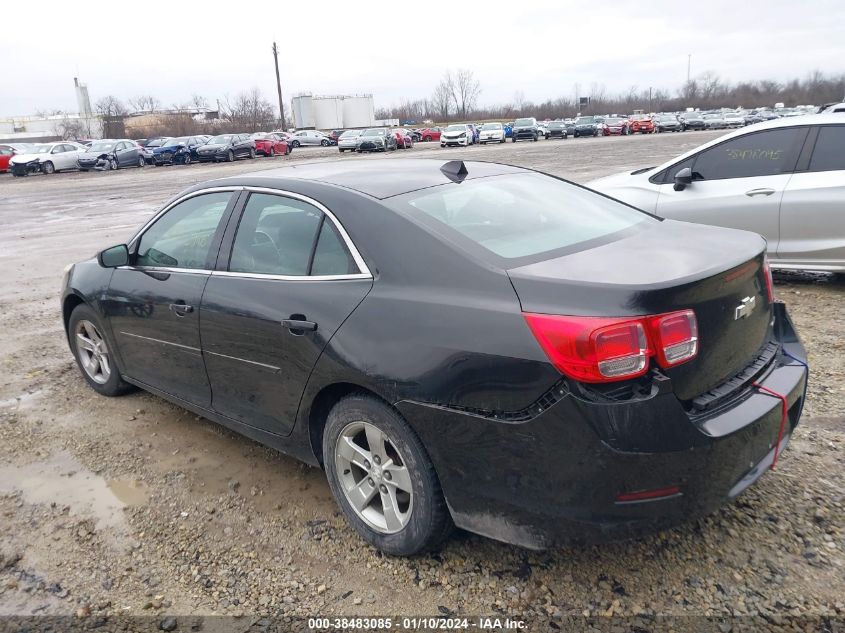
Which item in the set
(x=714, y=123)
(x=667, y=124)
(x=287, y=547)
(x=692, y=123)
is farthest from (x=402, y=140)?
(x=287, y=547)

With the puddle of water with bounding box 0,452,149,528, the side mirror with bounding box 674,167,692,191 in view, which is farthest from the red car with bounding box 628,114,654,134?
the puddle of water with bounding box 0,452,149,528

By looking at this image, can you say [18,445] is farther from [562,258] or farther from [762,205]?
[762,205]

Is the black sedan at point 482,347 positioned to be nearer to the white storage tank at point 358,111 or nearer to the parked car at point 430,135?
the parked car at point 430,135

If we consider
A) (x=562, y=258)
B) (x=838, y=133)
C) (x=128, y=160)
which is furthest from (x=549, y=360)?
(x=128, y=160)

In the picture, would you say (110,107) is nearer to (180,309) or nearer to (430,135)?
(430,135)

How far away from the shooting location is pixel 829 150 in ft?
20.8

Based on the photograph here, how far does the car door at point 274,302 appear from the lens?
301cm

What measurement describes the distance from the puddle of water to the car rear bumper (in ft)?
6.00

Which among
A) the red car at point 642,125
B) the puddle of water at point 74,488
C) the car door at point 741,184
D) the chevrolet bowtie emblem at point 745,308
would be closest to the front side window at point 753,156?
the car door at point 741,184

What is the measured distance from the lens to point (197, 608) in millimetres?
2758

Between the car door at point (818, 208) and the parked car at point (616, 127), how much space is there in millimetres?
52417

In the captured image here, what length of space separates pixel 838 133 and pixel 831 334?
2.16 meters

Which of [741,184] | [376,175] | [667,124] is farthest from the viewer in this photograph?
[667,124]

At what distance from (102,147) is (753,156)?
35.4m
